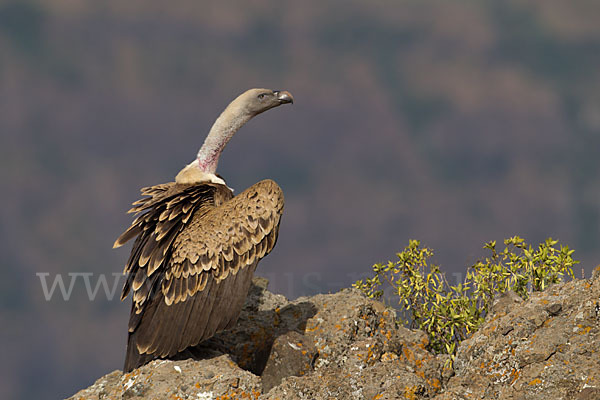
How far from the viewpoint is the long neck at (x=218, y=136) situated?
1264 cm

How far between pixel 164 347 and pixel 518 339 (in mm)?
5057

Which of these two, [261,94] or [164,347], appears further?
[261,94]

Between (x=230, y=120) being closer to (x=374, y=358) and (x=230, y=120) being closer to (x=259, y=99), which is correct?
(x=259, y=99)

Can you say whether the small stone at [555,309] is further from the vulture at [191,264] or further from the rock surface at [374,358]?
the vulture at [191,264]

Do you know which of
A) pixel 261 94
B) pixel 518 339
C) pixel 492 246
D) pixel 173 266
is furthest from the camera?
pixel 261 94

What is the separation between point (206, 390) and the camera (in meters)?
8.85

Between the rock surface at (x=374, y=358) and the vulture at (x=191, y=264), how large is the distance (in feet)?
1.59

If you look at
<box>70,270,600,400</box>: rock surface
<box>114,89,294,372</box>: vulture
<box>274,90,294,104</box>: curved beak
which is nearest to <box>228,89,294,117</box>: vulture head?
<box>274,90,294,104</box>: curved beak

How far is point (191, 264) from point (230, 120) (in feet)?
12.1

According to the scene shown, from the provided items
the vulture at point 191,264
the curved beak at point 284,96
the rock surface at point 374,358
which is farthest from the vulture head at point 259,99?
the rock surface at point 374,358

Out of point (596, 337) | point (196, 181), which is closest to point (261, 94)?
point (196, 181)

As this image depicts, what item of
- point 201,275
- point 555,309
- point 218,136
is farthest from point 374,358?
point 218,136

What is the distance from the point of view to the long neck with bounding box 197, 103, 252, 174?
12641 mm

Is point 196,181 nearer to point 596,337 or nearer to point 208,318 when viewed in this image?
point 208,318
